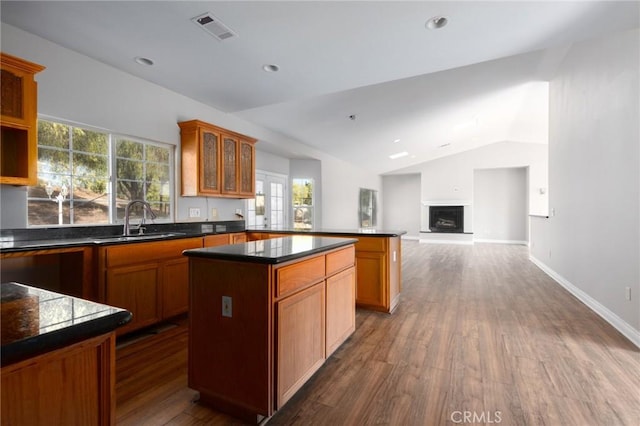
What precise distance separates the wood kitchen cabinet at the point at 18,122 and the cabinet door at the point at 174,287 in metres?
1.27

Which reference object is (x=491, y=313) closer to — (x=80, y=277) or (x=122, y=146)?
(x=80, y=277)

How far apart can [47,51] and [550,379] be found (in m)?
4.67

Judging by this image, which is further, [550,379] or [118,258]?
[118,258]

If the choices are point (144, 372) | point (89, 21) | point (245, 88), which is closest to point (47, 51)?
point (89, 21)

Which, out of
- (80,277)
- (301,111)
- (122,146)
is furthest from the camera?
(301,111)

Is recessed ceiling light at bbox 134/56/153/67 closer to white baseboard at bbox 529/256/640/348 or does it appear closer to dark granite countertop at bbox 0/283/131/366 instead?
dark granite countertop at bbox 0/283/131/366

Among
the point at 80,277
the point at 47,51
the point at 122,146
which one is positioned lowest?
the point at 80,277

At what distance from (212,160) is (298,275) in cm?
264

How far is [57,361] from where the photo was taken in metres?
0.67

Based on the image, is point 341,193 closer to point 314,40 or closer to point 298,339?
point 314,40

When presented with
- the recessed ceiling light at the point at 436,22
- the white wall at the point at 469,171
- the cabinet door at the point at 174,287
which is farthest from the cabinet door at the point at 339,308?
the white wall at the point at 469,171

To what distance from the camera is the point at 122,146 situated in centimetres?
339

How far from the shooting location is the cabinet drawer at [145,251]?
257 cm

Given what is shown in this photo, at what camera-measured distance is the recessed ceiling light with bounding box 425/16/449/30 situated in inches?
89.0
